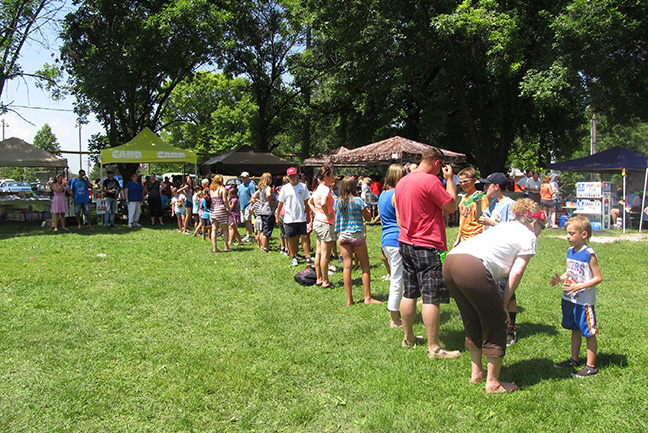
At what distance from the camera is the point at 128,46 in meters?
17.4

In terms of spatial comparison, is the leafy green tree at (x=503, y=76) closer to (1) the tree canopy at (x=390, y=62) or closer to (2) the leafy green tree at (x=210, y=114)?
(1) the tree canopy at (x=390, y=62)

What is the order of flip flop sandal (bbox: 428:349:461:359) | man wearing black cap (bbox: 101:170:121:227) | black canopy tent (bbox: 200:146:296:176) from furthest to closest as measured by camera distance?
black canopy tent (bbox: 200:146:296:176) → man wearing black cap (bbox: 101:170:121:227) → flip flop sandal (bbox: 428:349:461:359)

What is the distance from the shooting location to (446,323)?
17.8 ft

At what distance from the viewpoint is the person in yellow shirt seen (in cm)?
530

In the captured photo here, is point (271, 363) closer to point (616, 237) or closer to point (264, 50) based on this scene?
point (616, 237)

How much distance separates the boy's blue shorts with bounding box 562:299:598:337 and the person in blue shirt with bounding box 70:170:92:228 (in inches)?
558

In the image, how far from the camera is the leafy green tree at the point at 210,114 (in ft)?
150

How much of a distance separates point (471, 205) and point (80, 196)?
13192mm

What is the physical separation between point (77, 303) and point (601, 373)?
6.02m

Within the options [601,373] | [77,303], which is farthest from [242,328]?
[601,373]

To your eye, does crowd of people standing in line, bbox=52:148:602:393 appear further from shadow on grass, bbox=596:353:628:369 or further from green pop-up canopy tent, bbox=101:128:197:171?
green pop-up canopy tent, bbox=101:128:197:171

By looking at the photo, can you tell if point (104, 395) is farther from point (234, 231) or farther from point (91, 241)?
point (91, 241)

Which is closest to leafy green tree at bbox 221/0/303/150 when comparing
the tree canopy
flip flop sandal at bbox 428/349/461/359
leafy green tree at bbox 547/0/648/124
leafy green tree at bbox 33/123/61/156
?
the tree canopy

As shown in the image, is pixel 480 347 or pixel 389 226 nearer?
pixel 480 347
